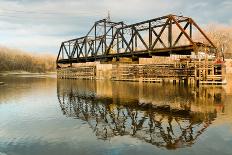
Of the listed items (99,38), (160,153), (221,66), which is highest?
(99,38)

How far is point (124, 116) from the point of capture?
1817cm

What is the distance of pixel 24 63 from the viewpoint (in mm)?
172125

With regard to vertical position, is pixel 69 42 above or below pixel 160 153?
above

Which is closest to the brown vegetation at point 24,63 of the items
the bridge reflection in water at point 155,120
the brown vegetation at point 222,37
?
the brown vegetation at point 222,37

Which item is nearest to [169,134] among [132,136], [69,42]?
[132,136]

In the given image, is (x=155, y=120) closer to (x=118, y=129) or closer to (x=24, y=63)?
(x=118, y=129)

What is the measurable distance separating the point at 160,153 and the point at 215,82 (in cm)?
3253

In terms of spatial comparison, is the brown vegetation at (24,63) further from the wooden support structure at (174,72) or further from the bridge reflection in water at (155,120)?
the bridge reflection in water at (155,120)

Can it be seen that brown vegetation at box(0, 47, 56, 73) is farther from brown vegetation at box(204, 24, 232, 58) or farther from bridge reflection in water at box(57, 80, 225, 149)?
bridge reflection in water at box(57, 80, 225, 149)

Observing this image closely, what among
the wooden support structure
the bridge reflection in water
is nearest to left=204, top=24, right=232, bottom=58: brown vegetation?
the wooden support structure

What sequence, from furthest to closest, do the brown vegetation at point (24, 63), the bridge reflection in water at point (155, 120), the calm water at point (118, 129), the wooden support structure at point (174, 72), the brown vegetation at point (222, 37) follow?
1. the brown vegetation at point (24, 63)
2. the brown vegetation at point (222, 37)
3. the wooden support structure at point (174, 72)
4. the bridge reflection in water at point (155, 120)
5. the calm water at point (118, 129)

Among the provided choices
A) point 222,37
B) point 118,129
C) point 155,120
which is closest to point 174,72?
point 155,120

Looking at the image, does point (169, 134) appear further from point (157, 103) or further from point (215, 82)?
point (215, 82)

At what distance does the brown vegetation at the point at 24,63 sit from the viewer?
538ft
